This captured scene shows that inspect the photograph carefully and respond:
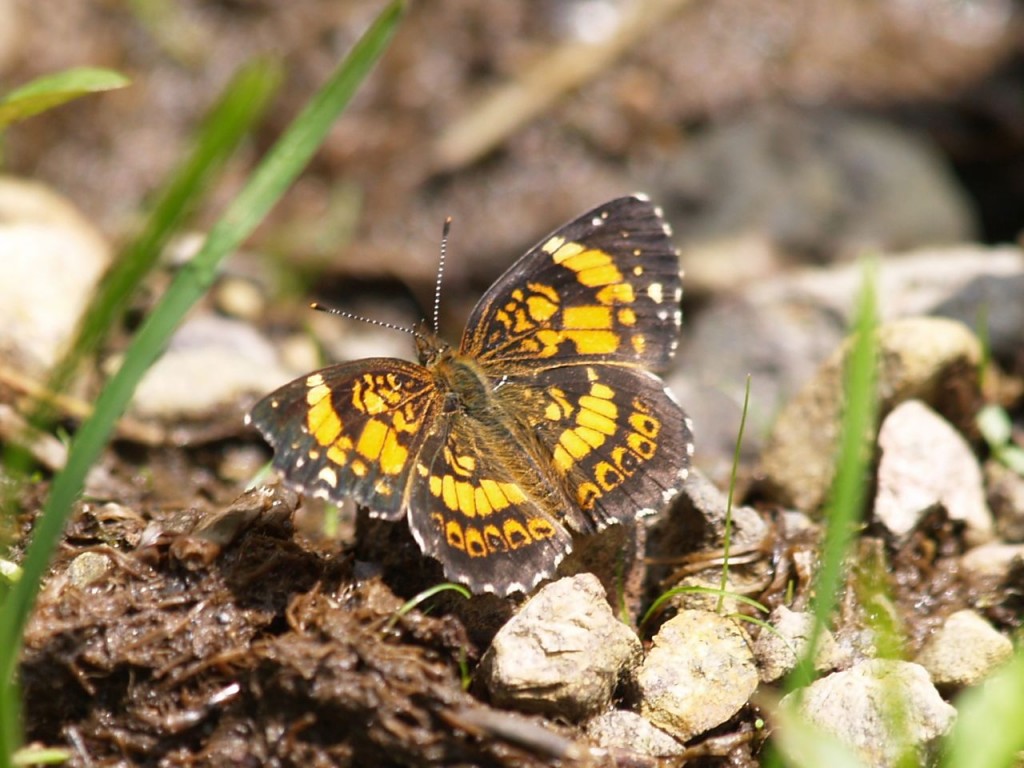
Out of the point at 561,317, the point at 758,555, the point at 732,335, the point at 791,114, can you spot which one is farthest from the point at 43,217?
the point at 791,114

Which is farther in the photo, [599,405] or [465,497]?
[599,405]

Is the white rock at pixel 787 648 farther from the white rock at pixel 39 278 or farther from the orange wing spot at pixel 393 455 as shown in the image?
the white rock at pixel 39 278

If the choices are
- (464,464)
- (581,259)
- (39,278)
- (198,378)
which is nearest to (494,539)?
(464,464)

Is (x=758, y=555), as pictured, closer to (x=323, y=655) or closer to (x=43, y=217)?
(x=323, y=655)

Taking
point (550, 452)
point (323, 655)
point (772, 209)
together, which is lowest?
point (323, 655)

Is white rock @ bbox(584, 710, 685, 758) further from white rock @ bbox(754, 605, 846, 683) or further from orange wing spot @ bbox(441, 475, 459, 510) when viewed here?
orange wing spot @ bbox(441, 475, 459, 510)

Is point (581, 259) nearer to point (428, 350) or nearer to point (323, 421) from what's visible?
point (428, 350)
